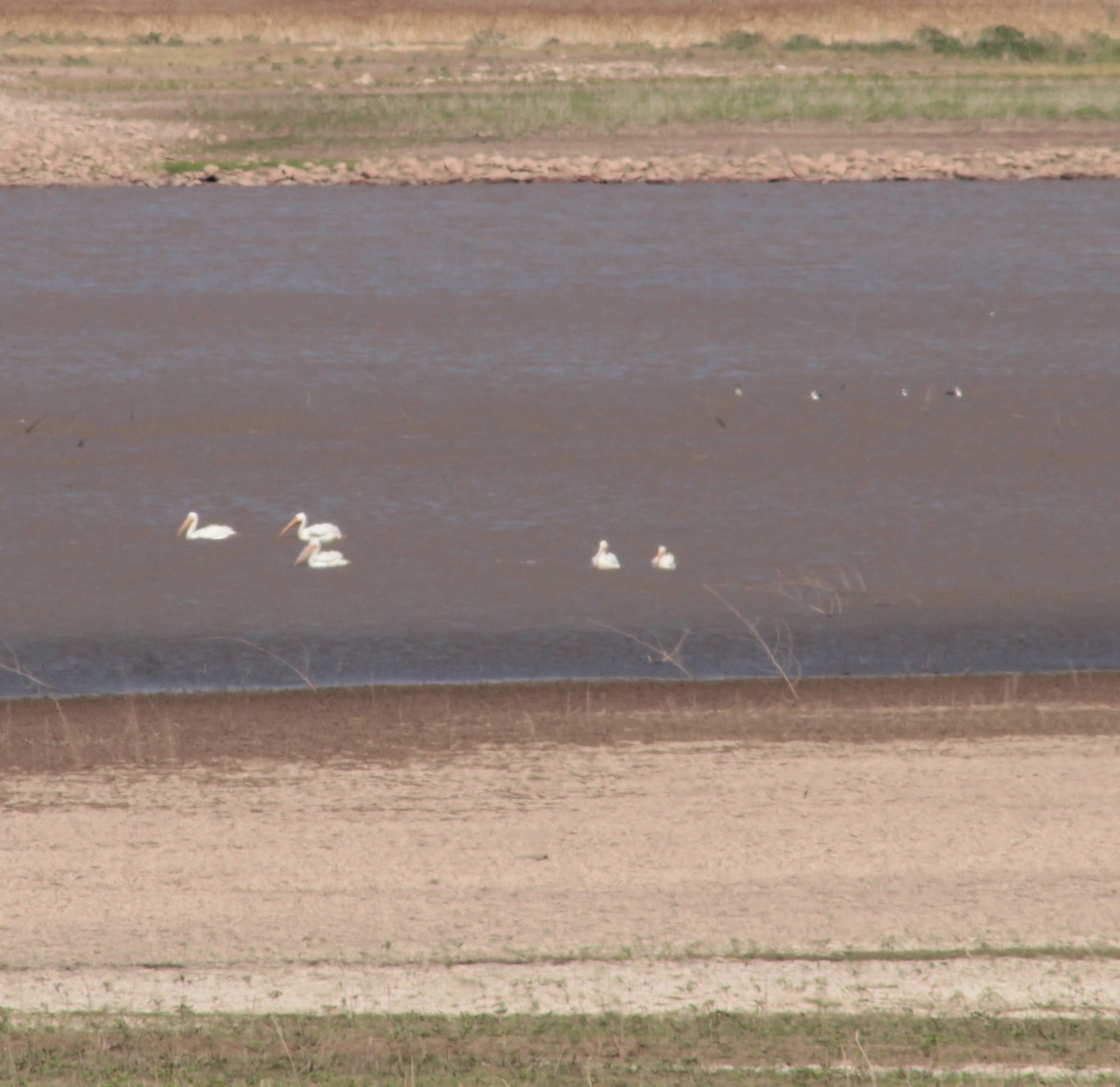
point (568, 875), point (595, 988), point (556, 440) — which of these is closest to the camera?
point (595, 988)

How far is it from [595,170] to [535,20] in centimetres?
2484

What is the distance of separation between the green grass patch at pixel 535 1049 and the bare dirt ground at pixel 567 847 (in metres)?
0.31

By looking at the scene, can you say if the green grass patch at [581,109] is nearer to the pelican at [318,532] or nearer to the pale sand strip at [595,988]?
the pelican at [318,532]

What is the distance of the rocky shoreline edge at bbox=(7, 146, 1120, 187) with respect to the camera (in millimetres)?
39000

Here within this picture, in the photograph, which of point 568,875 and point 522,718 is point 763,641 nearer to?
point 522,718

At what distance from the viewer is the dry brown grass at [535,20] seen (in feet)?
201

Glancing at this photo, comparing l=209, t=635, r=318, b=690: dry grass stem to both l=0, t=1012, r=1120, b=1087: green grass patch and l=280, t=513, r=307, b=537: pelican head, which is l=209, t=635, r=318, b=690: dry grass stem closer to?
l=280, t=513, r=307, b=537: pelican head

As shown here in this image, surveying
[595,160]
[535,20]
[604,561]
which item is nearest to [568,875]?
[604,561]

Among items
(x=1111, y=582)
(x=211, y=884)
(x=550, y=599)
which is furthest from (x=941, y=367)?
(x=211, y=884)

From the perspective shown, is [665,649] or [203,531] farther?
[203,531]

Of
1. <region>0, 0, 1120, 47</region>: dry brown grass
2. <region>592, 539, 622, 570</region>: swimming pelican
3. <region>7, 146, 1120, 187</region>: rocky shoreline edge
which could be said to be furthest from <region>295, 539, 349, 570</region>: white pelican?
<region>0, 0, 1120, 47</region>: dry brown grass

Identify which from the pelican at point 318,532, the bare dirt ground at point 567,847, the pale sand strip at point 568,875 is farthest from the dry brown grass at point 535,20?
A: the pale sand strip at point 568,875

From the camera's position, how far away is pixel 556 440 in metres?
20.1

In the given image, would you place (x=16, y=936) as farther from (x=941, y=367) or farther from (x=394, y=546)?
(x=941, y=367)
